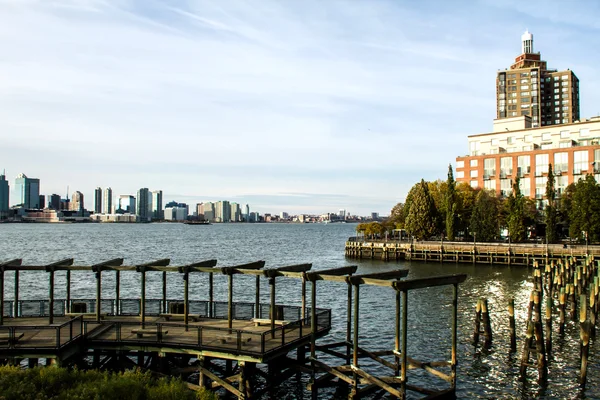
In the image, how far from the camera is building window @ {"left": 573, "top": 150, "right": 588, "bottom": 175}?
A: 110 m

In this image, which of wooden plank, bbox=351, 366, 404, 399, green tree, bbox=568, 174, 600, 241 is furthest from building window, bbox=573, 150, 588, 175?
wooden plank, bbox=351, 366, 404, 399

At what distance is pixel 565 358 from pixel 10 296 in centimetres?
5021

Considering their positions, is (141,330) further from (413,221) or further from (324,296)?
(413,221)

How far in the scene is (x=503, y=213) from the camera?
107 meters

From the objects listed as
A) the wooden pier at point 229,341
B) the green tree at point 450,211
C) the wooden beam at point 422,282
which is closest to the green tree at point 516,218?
the green tree at point 450,211

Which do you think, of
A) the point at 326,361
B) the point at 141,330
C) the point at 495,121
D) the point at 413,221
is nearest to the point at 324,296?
the point at 326,361

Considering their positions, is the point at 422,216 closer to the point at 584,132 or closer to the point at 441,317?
the point at 584,132

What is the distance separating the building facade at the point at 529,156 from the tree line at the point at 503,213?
12.4 ft

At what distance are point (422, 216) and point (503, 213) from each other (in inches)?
646

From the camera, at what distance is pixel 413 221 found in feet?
341

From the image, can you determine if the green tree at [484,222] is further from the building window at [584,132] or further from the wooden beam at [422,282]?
the wooden beam at [422,282]

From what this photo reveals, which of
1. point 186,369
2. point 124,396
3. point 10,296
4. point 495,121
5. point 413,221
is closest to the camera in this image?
point 124,396

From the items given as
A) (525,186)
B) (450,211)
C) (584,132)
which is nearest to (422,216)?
(450,211)

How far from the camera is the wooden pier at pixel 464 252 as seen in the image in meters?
82.4
